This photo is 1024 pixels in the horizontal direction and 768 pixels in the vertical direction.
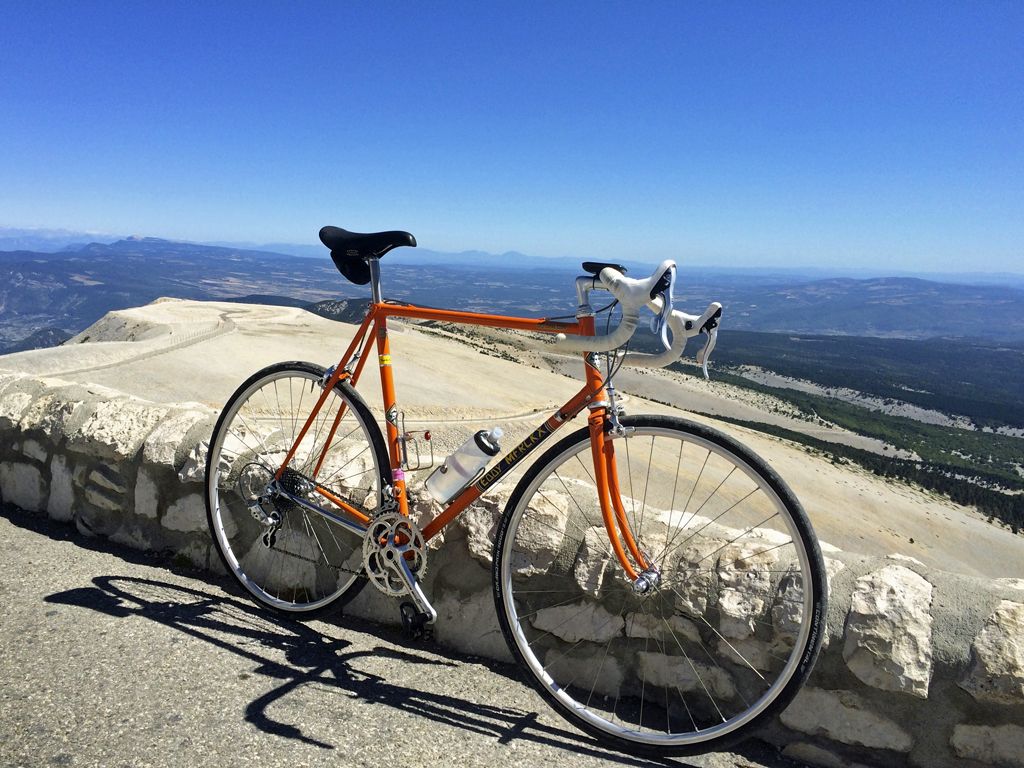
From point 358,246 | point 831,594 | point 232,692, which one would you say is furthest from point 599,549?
point 358,246

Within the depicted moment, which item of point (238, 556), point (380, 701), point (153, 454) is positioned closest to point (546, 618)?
point (380, 701)

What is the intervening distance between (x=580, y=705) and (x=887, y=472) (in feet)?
179

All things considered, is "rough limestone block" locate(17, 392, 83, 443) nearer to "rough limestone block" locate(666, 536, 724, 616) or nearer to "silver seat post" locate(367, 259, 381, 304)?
"silver seat post" locate(367, 259, 381, 304)

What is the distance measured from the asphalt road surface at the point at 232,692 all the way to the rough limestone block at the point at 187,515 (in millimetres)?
329

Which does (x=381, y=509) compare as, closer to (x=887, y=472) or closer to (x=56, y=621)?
(x=56, y=621)

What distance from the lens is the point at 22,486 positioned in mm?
3988

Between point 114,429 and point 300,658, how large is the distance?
5.85ft

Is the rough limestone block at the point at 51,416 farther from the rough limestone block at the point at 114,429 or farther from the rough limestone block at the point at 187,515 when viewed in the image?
the rough limestone block at the point at 187,515

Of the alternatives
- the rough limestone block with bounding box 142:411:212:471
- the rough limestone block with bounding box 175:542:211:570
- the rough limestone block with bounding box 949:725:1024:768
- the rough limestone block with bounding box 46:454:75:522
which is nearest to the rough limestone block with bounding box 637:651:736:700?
the rough limestone block with bounding box 949:725:1024:768

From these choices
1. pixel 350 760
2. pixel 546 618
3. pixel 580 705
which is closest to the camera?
pixel 350 760

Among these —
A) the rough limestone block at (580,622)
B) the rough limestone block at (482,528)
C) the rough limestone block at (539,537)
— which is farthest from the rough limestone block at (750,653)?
the rough limestone block at (482,528)

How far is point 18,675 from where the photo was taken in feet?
7.95

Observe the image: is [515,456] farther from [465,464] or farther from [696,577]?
[696,577]

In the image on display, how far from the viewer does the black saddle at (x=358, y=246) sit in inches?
115
